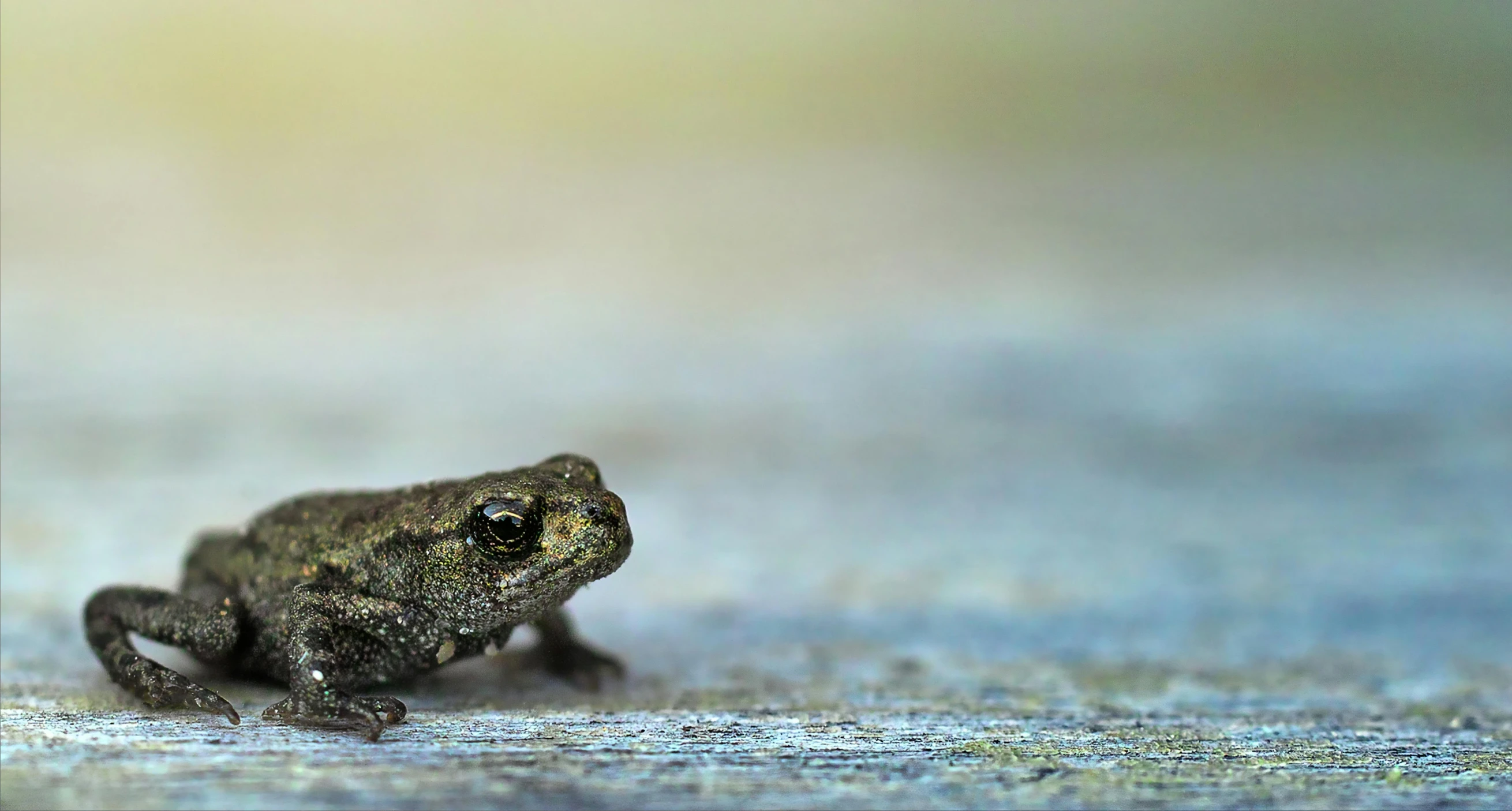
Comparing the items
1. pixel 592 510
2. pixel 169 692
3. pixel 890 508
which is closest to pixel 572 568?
pixel 592 510

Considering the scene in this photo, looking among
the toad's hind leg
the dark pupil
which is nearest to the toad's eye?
the dark pupil

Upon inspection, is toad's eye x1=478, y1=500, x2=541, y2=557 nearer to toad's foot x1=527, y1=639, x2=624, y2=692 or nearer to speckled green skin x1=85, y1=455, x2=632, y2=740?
speckled green skin x1=85, y1=455, x2=632, y2=740

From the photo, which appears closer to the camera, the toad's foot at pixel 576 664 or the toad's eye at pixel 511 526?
the toad's eye at pixel 511 526

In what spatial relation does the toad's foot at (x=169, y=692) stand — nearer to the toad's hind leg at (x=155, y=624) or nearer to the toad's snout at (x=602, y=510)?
the toad's hind leg at (x=155, y=624)

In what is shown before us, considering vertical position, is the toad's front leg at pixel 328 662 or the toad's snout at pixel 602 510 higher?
the toad's snout at pixel 602 510

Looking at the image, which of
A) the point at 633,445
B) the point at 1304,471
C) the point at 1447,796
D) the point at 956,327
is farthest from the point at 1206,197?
the point at 1447,796

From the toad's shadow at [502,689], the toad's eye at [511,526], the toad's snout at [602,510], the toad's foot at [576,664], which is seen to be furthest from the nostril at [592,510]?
the toad's foot at [576,664]

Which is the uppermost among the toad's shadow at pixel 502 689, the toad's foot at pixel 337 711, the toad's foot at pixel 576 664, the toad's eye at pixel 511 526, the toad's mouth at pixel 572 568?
the toad's eye at pixel 511 526

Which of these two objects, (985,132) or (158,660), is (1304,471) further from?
(158,660)
